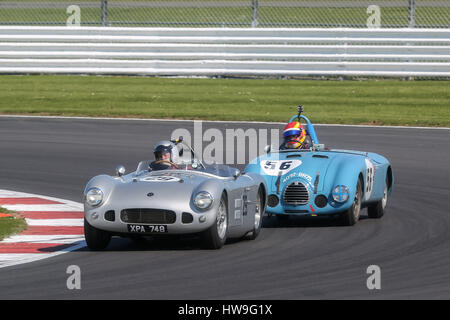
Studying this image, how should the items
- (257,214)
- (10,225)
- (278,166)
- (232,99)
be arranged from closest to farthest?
1. (257,214)
2. (10,225)
3. (278,166)
4. (232,99)

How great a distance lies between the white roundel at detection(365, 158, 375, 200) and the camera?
11406mm

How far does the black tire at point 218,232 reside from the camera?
9.22 m

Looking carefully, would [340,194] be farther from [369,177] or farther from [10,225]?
[10,225]

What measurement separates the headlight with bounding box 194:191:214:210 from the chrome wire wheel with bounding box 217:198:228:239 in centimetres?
21

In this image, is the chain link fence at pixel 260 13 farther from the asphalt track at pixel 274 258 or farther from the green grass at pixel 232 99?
the asphalt track at pixel 274 258

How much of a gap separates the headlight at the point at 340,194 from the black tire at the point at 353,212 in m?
0.16

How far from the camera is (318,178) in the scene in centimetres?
1098

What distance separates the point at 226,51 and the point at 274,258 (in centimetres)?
1414

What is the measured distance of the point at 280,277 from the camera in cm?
805

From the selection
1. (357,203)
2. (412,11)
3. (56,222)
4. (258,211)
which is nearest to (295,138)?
(357,203)

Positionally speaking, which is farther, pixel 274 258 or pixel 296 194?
pixel 296 194

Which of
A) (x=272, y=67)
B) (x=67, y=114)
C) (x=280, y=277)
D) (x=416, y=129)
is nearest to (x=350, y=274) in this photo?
(x=280, y=277)

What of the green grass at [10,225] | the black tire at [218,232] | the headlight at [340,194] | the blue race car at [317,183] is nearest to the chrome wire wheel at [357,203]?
the blue race car at [317,183]

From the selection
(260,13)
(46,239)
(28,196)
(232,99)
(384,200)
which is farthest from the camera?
(260,13)
